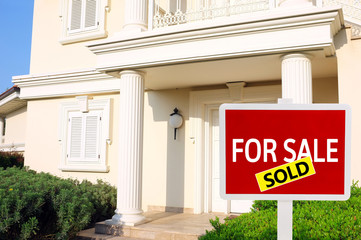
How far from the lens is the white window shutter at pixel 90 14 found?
9.77 meters

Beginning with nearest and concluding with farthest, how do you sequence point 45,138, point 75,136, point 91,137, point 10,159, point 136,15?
point 136,15 < point 91,137 < point 75,136 < point 45,138 < point 10,159

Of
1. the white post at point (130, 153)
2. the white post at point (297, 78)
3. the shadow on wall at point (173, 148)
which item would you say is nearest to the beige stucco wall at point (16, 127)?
the shadow on wall at point (173, 148)

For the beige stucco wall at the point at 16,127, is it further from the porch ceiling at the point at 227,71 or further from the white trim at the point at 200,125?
the white trim at the point at 200,125

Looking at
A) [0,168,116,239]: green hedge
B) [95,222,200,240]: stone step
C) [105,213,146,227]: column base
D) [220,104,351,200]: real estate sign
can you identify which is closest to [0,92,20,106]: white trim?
[0,168,116,239]: green hedge

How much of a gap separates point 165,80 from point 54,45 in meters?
4.29

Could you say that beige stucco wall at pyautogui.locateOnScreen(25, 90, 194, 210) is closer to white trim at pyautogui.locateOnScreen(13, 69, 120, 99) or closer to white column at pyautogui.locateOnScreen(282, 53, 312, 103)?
white trim at pyautogui.locateOnScreen(13, 69, 120, 99)

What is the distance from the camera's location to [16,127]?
12.0 meters

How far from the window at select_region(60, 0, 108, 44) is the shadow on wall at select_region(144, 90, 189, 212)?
101 inches

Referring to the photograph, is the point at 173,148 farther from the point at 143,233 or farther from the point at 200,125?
the point at 143,233

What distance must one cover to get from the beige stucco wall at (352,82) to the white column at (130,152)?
3.49 m

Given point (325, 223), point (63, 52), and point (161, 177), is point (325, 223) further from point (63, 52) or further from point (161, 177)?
point (63, 52)

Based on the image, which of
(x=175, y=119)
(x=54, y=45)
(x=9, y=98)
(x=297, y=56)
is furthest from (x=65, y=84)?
(x=297, y=56)

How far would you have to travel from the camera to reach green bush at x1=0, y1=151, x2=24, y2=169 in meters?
10.8

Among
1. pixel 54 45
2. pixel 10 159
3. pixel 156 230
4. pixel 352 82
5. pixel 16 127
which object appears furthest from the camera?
pixel 16 127
